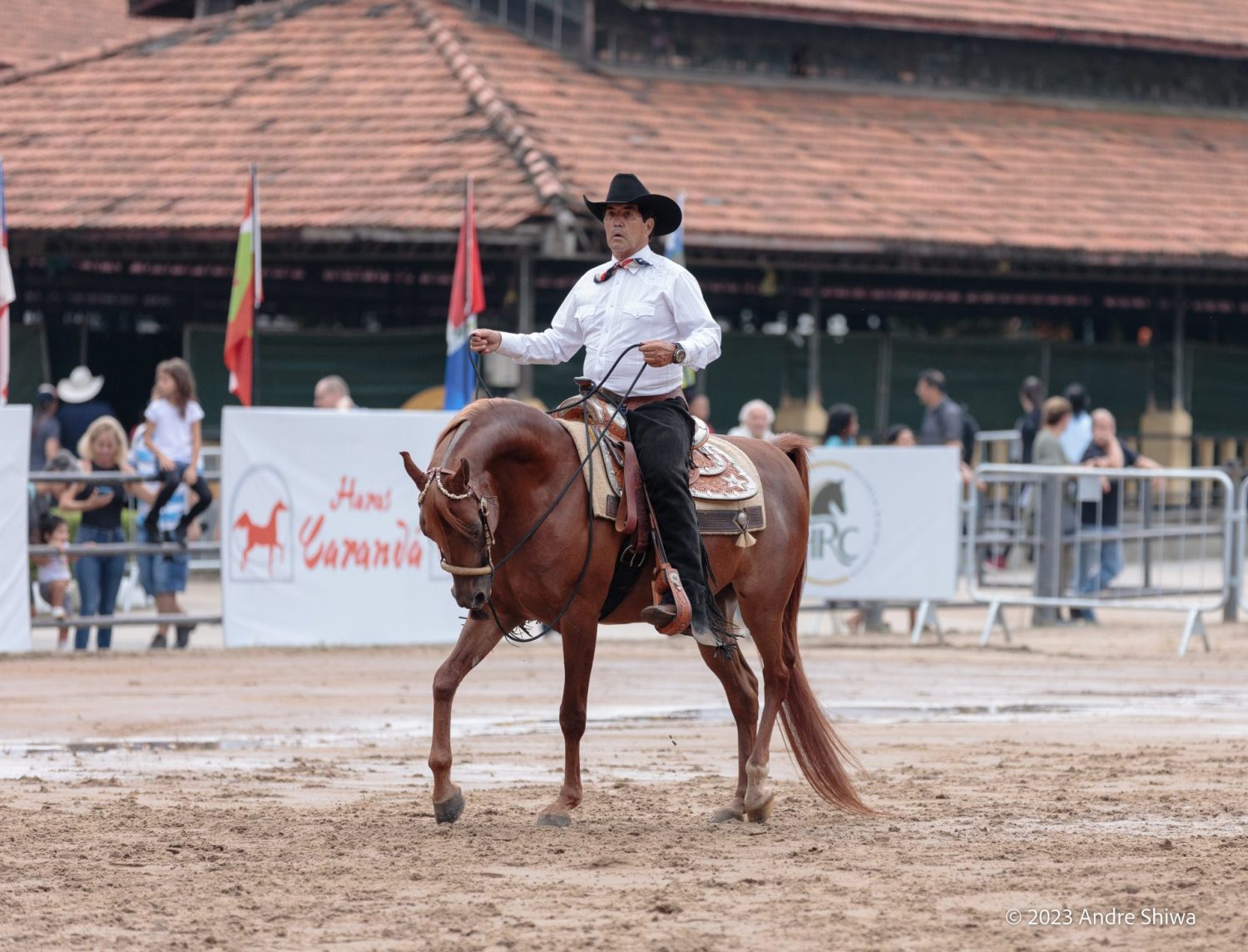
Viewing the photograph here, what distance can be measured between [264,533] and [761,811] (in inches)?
295

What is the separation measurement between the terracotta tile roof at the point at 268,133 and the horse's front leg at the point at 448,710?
12292 millimetres

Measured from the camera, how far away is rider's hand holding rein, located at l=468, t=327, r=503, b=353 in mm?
7953

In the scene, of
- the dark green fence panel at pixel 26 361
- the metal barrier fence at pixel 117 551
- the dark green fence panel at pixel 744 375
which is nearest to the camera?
the metal barrier fence at pixel 117 551

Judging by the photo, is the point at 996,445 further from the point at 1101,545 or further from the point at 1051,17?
the point at 1101,545

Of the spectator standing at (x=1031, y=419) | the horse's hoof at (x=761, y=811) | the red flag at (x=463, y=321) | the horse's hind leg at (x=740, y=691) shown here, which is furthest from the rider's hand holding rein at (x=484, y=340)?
the spectator standing at (x=1031, y=419)

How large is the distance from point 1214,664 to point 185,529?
24.8ft

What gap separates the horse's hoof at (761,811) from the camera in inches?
320

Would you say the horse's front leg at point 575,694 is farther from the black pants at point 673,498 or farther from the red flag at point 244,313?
the red flag at point 244,313

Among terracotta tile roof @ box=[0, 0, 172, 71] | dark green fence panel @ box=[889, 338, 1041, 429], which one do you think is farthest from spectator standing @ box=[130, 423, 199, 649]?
terracotta tile roof @ box=[0, 0, 172, 71]

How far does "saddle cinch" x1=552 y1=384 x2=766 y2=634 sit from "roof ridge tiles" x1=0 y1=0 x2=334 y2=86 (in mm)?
18987

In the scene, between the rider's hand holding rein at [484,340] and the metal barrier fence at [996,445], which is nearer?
the rider's hand holding rein at [484,340]

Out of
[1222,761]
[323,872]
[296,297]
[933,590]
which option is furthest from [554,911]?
[296,297]

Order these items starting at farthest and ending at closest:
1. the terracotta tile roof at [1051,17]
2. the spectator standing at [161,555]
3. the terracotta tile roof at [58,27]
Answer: the terracotta tile roof at [58,27] → the terracotta tile roof at [1051,17] → the spectator standing at [161,555]

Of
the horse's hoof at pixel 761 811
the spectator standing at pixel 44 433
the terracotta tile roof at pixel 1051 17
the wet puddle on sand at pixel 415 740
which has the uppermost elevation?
the terracotta tile roof at pixel 1051 17
